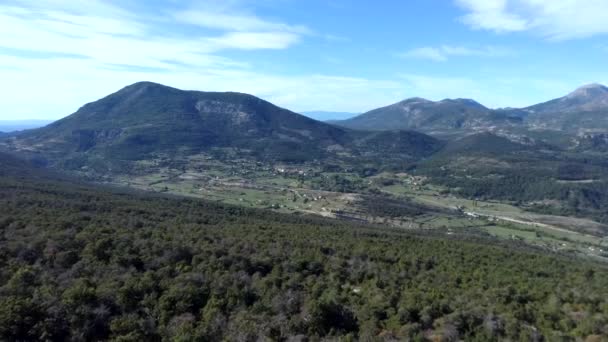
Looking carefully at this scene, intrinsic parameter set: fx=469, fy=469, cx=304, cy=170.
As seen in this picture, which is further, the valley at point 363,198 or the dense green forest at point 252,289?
the valley at point 363,198

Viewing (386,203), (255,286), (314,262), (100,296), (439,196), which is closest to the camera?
(100,296)

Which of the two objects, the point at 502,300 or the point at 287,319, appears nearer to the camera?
the point at 287,319

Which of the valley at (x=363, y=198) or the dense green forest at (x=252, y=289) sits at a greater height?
the dense green forest at (x=252, y=289)

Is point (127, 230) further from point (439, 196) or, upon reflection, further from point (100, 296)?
point (439, 196)

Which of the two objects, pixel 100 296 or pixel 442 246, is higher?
pixel 100 296

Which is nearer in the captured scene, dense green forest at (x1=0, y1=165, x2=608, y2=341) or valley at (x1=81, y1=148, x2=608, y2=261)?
dense green forest at (x1=0, y1=165, x2=608, y2=341)

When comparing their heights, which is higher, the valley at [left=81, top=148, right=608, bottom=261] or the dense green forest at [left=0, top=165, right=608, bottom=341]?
the dense green forest at [left=0, top=165, right=608, bottom=341]

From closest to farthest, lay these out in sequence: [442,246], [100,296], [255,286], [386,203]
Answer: [100,296]
[255,286]
[442,246]
[386,203]

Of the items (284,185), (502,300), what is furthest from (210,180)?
(502,300)
